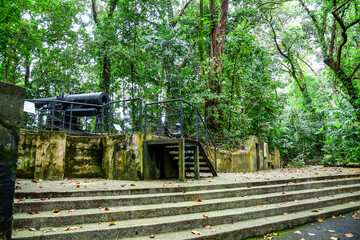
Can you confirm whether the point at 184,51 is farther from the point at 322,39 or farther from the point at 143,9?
the point at 322,39

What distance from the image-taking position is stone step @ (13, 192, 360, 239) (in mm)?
3025

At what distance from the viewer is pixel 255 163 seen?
12070 mm

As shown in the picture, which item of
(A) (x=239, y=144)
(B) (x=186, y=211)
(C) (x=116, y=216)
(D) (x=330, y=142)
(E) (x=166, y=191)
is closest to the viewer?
(C) (x=116, y=216)

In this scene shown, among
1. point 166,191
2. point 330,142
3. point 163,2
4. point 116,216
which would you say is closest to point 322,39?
point 330,142

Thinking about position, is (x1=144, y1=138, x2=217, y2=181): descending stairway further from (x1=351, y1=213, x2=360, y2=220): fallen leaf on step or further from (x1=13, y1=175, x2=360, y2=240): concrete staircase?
(x1=351, y1=213, x2=360, y2=220): fallen leaf on step

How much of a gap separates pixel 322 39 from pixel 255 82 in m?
6.54

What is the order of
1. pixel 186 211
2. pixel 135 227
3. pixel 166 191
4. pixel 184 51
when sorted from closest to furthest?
pixel 135 227 → pixel 186 211 → pixel 166 191 → pixel 184 51

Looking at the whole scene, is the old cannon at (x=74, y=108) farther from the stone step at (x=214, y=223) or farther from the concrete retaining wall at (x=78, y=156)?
the stone step at (x=214, y=223)

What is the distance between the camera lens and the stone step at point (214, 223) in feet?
9.92

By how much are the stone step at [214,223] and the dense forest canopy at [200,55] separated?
6238mm

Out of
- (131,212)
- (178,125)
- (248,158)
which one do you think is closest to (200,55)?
(178,125)

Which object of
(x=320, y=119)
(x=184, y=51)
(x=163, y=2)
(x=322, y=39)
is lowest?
(x=320, y=119)

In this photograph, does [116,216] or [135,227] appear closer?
[135,227]

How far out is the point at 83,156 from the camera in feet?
23.6
